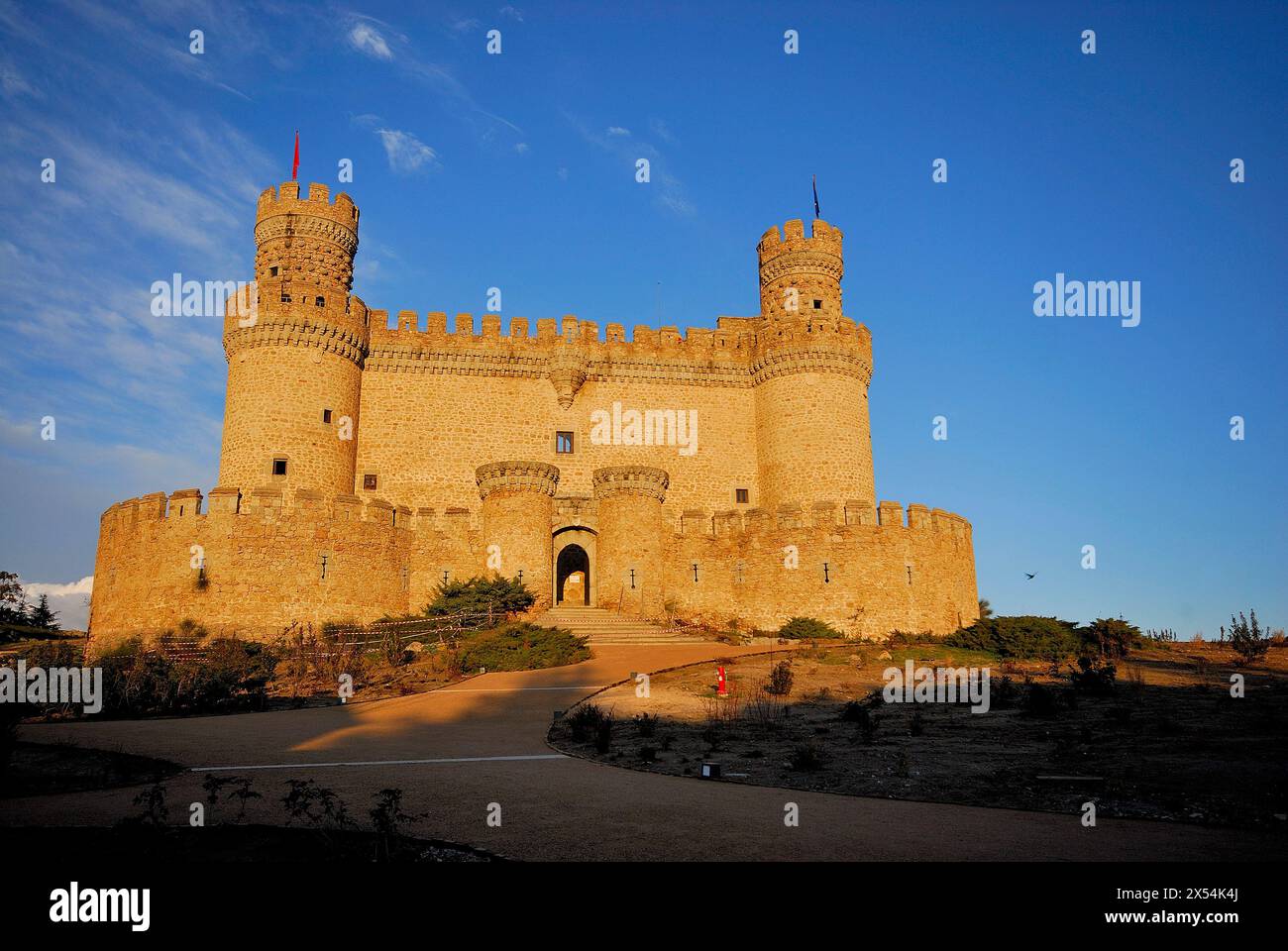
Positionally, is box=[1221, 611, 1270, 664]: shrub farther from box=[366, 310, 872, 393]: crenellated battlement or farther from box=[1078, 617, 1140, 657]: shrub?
box=[366, 310, 872, 393]: crenellated battlement

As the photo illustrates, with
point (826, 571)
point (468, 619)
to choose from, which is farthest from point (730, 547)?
point (468, 619)

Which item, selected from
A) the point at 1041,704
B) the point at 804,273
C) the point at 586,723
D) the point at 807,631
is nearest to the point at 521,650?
the point at 586,723

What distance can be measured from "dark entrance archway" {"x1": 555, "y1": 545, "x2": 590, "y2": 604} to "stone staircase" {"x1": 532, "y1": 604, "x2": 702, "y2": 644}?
19.2 ft

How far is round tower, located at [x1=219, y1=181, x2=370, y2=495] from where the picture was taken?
2920cm

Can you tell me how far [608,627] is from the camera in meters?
25.4

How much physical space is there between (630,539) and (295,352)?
548 inches

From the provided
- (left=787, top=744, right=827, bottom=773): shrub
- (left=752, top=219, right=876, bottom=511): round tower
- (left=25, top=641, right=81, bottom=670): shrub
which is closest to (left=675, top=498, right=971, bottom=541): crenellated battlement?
(left=752, top=219, right=876, bottom=511): round tower

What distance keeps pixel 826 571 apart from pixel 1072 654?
843cm

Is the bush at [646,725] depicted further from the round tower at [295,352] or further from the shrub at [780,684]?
the round tower at [295,352]

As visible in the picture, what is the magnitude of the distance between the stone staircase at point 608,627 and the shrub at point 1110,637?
11176 millimetres

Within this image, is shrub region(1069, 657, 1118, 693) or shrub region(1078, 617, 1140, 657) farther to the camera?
shrub region(1078, 617, 1140, 657)

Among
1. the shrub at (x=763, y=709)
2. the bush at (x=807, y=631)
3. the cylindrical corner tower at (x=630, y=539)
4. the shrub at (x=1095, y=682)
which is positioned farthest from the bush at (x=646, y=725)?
the cylindrical corner tower at (x=630, y=539)

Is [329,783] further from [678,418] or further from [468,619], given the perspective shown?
[678,418]
